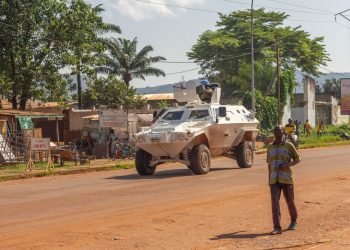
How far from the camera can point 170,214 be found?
10.8 m

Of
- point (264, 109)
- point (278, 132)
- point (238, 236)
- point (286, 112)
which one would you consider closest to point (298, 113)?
point (286, 112)

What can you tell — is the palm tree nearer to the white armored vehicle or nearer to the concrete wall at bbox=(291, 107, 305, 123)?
the concrete wall at bbox=(291, 107, 305, 123)

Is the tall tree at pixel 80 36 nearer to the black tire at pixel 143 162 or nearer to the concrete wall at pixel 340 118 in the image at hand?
the black tire at pixel 143 162

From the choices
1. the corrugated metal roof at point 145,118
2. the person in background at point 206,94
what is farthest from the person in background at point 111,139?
the person in background at point 206,94

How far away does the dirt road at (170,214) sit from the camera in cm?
846

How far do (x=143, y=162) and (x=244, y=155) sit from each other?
151 inches

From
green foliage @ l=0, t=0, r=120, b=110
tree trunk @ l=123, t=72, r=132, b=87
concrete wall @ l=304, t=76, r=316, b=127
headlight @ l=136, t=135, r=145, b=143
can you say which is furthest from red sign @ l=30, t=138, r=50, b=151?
tree trunk @ l=123, t=72, r=132, b=87

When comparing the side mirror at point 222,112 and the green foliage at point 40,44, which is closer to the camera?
the side mirror at point 222,112

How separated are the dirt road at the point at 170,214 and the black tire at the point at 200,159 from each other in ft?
2.23

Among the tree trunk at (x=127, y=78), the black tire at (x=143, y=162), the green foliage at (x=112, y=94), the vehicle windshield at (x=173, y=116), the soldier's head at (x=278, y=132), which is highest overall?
the tree trunk at (x=127, y=78)

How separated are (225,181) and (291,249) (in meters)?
8.90

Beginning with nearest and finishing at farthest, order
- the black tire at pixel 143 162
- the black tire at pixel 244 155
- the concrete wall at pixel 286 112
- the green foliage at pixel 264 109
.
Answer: the black tire at pixel 143 162 → the black tire at pixel 244 155 → the green foliage at pixel 264 109 → the concrete wall at pixel 286 112

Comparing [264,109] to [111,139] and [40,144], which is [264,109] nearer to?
[111,139]

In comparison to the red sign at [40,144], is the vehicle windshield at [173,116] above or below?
above
